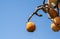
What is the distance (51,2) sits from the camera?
49.1 inches

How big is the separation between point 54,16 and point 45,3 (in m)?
0.06

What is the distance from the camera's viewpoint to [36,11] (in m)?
1.18

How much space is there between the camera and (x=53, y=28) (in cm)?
125

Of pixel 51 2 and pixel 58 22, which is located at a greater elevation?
pixel 51 2

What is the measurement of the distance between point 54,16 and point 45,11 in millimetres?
42

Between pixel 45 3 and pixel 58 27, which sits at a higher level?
pixel 45 3

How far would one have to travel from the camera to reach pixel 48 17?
123 cm

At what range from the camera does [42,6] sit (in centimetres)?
121

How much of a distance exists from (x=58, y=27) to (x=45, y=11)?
8 centimetres

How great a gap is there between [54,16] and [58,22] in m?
0.03

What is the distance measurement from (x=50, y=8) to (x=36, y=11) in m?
0.06

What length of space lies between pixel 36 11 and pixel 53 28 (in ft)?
0.40

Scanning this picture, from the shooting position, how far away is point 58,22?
1.19 m

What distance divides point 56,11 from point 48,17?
4 centimetres
